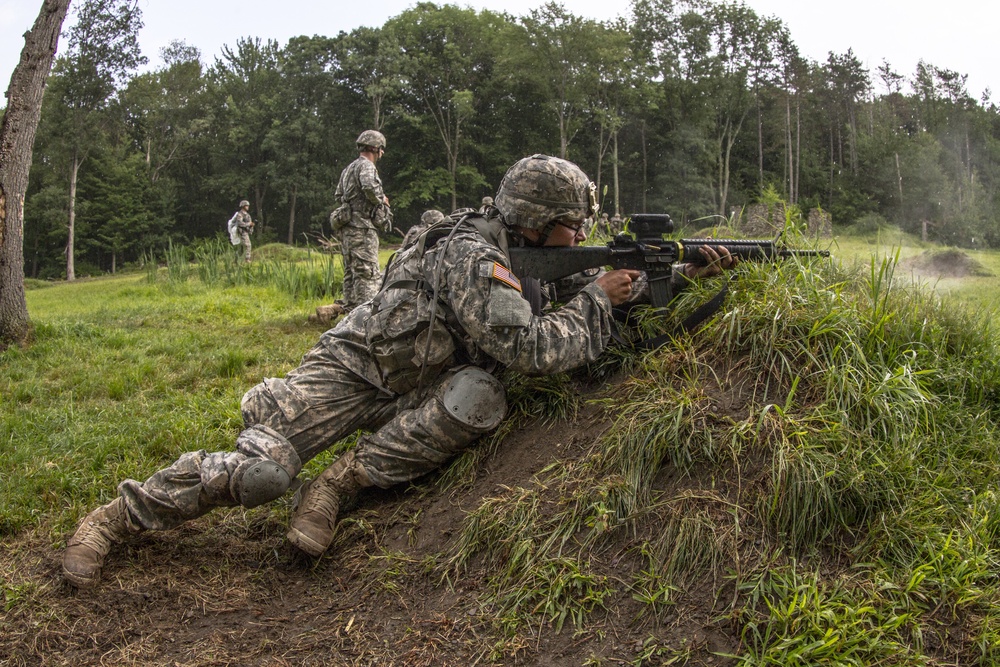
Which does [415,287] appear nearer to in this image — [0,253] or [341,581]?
[341,581]

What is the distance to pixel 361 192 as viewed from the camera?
405 inches

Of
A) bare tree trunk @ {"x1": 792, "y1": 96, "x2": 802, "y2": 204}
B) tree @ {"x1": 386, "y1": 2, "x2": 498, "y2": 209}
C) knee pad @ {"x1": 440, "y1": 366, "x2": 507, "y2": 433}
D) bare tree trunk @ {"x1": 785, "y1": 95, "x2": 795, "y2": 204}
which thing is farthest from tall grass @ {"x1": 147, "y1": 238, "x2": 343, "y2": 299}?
tree @ {"x1": 386, "y1": 2, "x2": 498, "y2": 209}

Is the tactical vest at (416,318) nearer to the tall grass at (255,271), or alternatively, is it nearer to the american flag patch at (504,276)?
the american flag patch at (504,276)

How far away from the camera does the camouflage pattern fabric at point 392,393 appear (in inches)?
141

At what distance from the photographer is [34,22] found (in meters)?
8.09

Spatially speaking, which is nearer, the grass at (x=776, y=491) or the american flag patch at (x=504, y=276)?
the grass at (x=776, y=491)

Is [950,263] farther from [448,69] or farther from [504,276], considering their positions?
[448,69]

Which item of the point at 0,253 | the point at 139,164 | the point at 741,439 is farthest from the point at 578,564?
the point at 139,164

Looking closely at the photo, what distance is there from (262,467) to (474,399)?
103cm

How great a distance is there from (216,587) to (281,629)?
0.55 metres

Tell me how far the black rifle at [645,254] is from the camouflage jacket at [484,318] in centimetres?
18

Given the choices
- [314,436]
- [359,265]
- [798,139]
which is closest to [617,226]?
[359,265]

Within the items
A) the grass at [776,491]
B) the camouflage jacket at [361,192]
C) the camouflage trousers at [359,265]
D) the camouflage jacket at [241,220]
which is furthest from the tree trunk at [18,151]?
the camouflage jacket at [241,220]

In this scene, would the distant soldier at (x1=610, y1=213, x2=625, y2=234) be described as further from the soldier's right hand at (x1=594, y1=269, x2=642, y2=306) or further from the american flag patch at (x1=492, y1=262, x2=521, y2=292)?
the american flag patch at (x1=492, y1=262, x2=521, y2=292)
